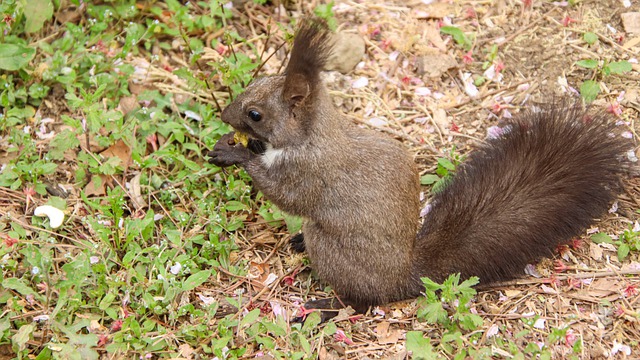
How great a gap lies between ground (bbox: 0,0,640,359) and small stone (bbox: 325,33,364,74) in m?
0.08

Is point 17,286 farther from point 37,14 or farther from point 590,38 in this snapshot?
point 590,38

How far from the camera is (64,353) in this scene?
3674 mm

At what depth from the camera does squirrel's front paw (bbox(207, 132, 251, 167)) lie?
423 centimetres

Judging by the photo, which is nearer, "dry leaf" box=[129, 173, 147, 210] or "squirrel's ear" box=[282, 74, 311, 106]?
"squirrel's ear" box=[282, 74, 311, 106]

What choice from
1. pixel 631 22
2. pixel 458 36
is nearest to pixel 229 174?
pixel 458 36

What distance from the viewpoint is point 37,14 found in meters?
5.06

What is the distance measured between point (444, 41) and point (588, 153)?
1.86 m

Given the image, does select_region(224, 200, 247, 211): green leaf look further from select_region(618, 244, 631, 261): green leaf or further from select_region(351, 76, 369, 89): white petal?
select_region(618, 244, 631, 261): green leaf

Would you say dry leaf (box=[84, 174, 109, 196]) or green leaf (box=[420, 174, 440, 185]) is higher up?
green leaf (box=[420, 174, 440, 185])

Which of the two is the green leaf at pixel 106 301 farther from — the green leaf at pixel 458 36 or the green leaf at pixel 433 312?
the green leaf at pixel 458 36

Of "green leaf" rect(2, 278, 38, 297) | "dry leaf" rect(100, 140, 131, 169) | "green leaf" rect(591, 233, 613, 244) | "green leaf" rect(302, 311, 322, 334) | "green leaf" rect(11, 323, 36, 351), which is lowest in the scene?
"green leaf" rect(11, 323, 36, 351)

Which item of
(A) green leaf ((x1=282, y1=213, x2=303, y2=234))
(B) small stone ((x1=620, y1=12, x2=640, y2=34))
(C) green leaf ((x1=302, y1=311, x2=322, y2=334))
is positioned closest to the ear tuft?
(A) green leaf ((x1=282, y1=213, x2=303, y2=234))

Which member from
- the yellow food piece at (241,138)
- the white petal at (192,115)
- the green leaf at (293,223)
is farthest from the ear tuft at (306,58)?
the white petal at (192,115)

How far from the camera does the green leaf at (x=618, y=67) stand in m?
4.94
